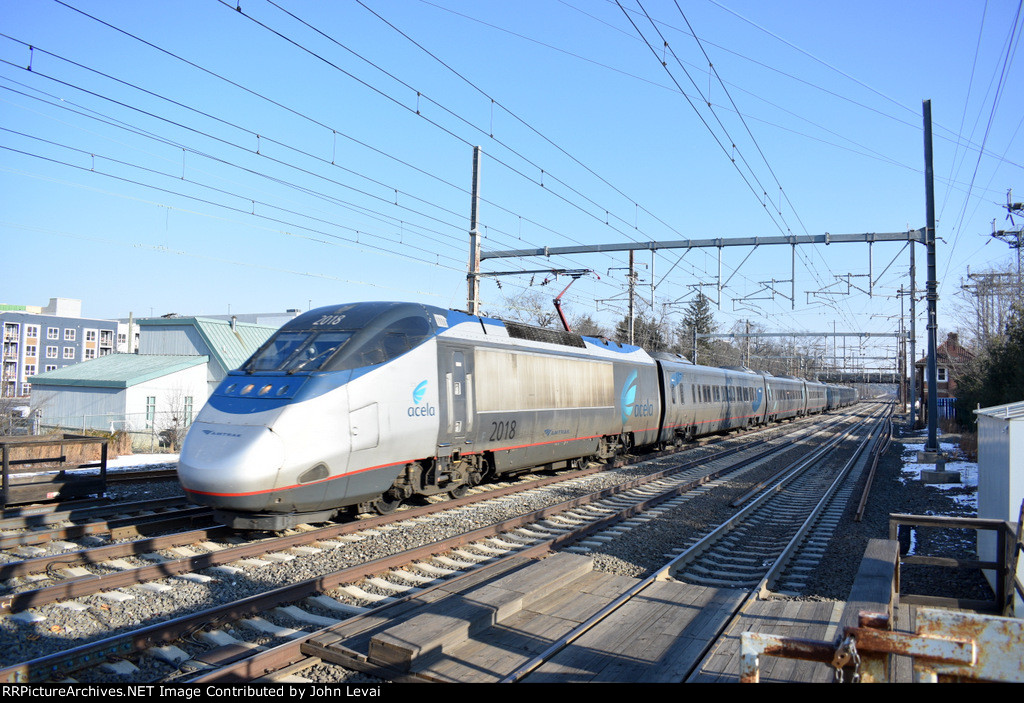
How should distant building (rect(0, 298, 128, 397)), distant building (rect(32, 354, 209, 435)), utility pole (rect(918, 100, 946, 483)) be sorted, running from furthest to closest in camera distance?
distant building (rect(0, 298, 128, 397)) → distant building (rect(32, 354, 209, 435)) → utility pole (rect(918, 100, 946, 483))

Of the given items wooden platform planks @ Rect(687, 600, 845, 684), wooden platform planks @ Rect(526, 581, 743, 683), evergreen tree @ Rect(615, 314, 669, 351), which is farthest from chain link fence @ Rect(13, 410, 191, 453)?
evergreen tree @ Rect(615, 314, 669, 351)

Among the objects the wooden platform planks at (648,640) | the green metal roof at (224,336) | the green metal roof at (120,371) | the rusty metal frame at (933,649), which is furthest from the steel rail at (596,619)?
the green metal roof at (120,371)

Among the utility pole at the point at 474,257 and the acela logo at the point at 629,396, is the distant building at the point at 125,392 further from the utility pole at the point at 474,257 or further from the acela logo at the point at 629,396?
the acela logo at the point at 629,396

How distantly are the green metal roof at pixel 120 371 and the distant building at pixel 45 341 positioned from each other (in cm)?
3013

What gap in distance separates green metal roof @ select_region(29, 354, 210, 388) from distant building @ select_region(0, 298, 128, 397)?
98.8 feet

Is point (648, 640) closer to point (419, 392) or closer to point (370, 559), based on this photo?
point (370, 559)

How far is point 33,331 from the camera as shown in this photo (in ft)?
223

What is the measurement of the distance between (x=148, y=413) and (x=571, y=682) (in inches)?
1378

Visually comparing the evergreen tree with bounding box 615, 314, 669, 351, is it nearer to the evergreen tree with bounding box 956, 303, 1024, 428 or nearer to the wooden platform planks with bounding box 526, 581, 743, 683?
the evergreen tree with bounding box 956, 303, 1024, 428

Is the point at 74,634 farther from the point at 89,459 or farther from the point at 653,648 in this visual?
the point at 89,459

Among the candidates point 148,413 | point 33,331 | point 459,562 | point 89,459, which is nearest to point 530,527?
point 459,562

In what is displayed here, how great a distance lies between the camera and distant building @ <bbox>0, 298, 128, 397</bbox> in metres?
66.2

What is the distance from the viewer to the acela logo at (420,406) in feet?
31.2

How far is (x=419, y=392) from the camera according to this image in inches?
381
